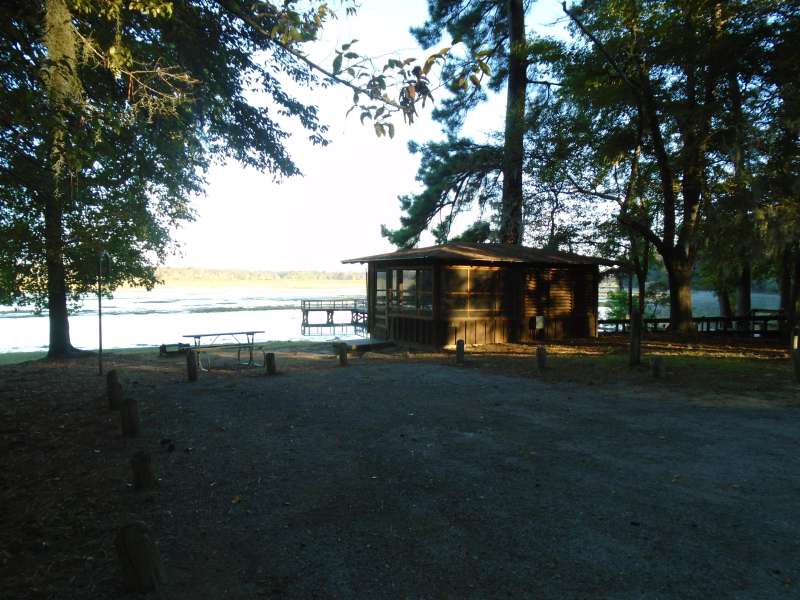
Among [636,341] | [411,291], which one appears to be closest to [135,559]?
[636,341]

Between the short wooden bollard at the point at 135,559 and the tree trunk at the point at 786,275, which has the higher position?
the tree trunk at the point at 786,275

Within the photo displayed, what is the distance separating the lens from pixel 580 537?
3.94 metres

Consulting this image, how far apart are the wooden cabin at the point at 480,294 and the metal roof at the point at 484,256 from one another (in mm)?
33

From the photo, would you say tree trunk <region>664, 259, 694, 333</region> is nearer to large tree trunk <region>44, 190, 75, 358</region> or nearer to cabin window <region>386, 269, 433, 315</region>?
cabin window <region>386, 269, 433, 315</region>

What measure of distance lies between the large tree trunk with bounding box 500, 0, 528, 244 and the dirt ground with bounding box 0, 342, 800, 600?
40.6ft

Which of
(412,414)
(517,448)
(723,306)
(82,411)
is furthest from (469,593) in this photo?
(723,306)

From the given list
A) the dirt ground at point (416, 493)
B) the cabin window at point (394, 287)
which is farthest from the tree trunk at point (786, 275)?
the cabin window at point (394, 287)

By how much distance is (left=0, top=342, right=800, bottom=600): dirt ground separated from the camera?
3.42m

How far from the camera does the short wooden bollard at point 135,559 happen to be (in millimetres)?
3184

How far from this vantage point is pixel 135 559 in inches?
126

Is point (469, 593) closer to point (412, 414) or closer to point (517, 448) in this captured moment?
point (517, 448)

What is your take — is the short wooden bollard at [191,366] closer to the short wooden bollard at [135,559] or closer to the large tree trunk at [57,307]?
the large tree trunk at [57,307]

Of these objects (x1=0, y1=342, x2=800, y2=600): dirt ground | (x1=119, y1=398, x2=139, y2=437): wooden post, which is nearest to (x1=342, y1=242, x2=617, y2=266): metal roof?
(x1=0, y1=342, x2=800, y2=600): dirt ground

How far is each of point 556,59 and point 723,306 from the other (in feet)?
72.0
